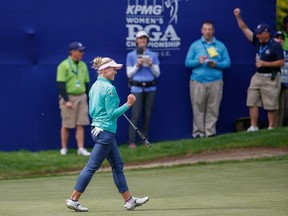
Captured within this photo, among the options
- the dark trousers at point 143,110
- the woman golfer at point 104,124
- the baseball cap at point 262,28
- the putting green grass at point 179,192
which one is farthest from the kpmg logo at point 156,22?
the woman golfer at point 104,124

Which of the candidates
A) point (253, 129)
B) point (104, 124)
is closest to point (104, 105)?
point (104, 124)

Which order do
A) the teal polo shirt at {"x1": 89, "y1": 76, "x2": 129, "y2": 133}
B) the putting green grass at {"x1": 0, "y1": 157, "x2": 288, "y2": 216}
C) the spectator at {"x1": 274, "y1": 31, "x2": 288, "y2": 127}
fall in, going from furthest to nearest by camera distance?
the spectator at {"x1": 274, "y1": 31, "x2": 288, "y2": 127}, the putting green grass at {"x1": 0, "y1": 157, "x2": 288, "y2": 216}, the teal polo shirt at {"x1": 89, "y1": 76, "x2": 129, "y2": 133}

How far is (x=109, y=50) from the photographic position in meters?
18.7

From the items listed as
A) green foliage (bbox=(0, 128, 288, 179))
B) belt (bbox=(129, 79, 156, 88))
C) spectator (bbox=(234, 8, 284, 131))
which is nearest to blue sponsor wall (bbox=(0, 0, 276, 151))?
belt (bbox=(129, 79, 156, 88))

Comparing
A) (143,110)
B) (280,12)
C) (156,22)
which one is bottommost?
(143,110)

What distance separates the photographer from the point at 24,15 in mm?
17859

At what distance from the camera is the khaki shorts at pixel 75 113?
58.5 feet

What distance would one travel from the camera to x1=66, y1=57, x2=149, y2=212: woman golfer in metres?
11.1

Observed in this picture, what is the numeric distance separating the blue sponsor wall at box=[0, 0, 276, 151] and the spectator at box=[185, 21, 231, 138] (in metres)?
0.33

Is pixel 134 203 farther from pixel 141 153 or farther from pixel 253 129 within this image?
pixel 253 129

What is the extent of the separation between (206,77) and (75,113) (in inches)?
112

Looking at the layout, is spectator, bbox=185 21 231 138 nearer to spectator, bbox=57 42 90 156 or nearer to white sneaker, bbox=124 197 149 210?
spectator, bbox=57 42 90 156

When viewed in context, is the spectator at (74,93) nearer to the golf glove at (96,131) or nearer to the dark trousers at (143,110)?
the dark trousers at (143,110)

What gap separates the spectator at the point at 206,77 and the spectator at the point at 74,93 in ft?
7.77
